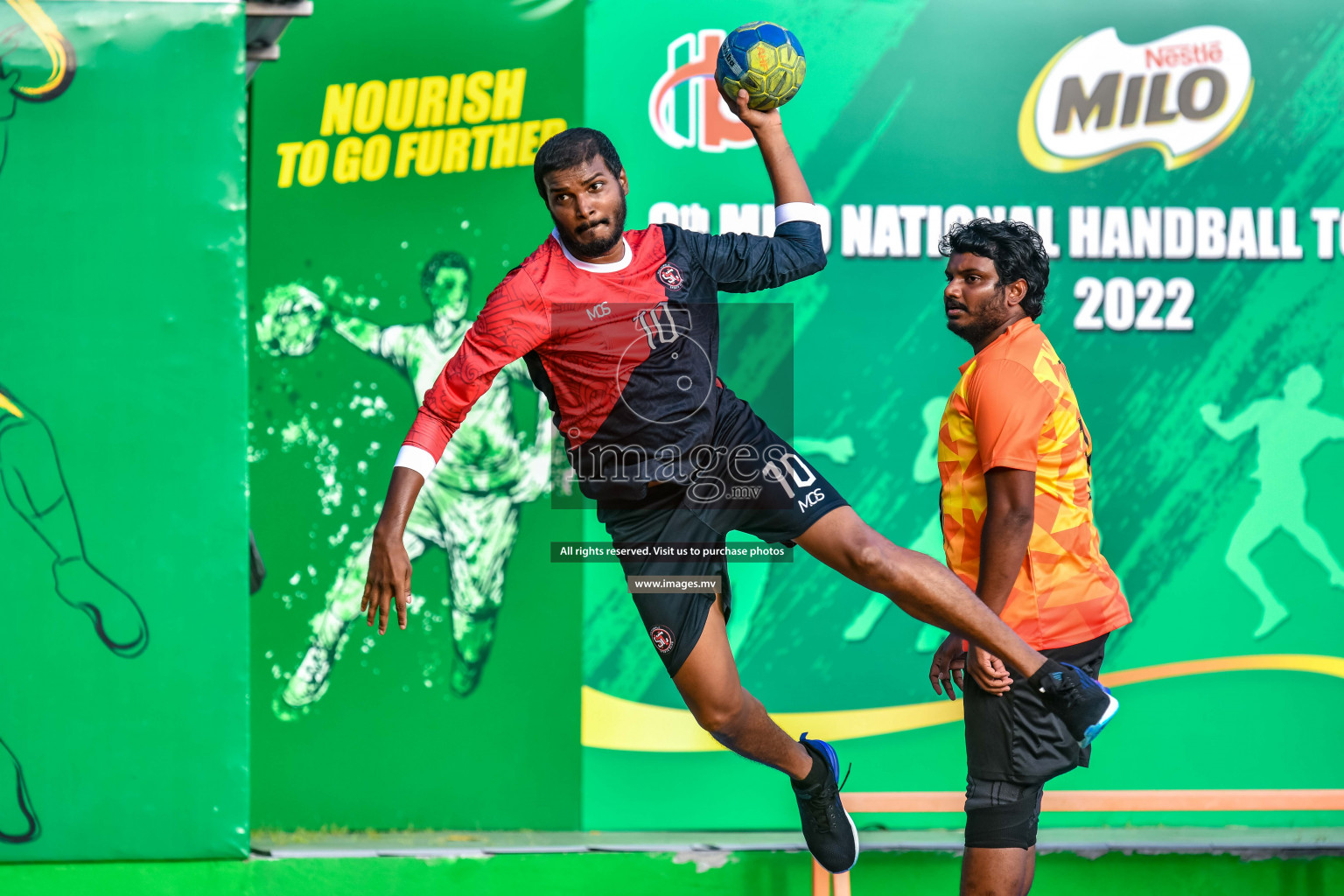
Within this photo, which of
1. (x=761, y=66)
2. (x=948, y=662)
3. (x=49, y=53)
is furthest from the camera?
(x=49, y=53)

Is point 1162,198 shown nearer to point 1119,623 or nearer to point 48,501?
point 1119,623

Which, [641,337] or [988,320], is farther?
[641,337]

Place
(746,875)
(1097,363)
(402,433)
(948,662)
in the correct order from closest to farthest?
(948,662)
(746,875)
(402,433)
(1097,363)

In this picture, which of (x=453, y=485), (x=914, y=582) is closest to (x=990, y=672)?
(x=914, y=582)

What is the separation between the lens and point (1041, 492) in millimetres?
3223

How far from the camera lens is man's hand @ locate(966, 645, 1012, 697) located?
3.15 meters

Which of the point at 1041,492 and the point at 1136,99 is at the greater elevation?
the point at 1136,99

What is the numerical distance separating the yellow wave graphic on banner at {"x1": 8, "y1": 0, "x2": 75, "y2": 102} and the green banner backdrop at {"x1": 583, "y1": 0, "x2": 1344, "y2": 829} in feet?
6.70

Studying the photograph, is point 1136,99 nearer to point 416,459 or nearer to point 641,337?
point 641,337

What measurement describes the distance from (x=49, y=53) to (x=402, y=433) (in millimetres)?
1739

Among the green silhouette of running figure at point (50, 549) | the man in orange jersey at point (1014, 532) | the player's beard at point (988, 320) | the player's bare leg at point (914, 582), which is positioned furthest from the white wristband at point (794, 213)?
the green silhouette of running figure at point (50, 549)

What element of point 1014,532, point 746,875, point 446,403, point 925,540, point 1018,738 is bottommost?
point 746,875

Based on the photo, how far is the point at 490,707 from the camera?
15.6 feet

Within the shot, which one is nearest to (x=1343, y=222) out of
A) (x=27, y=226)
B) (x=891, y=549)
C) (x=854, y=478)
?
(x=854, y=478)
